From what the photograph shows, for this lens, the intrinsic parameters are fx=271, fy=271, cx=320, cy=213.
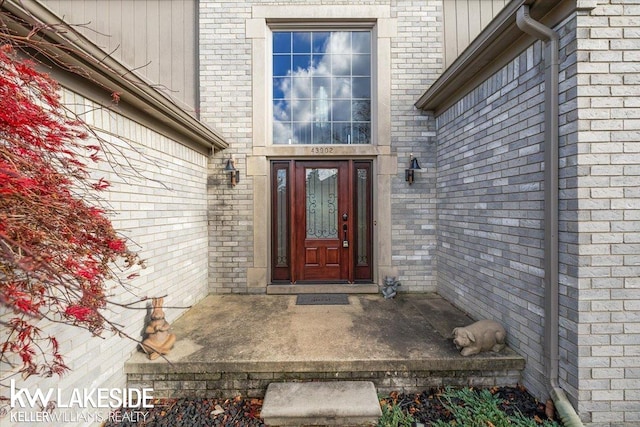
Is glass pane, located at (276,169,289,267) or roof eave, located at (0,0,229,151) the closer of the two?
roof eave, located at (0,0,229,151)

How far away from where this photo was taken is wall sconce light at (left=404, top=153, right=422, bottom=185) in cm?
408

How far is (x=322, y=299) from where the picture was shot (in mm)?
3908

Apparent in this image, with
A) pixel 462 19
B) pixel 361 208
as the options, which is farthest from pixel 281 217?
pixel 462 19

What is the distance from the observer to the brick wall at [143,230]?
2.01 metres

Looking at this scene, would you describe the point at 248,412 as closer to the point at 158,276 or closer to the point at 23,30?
the point at 158,276

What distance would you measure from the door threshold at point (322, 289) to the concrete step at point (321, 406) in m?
1.94

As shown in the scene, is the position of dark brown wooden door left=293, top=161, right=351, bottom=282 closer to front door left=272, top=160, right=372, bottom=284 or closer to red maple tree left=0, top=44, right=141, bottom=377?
front door left=272, top=160, right=372, bottom=284

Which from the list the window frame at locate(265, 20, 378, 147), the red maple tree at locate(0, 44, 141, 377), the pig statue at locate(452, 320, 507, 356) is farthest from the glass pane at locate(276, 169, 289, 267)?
the red maple tree at locate(0, 44, 141, 377)

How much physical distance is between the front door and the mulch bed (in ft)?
6.85

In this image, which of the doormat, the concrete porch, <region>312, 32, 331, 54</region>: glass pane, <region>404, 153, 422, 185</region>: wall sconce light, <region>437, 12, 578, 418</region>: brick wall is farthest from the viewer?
<region>312, 32, 331, 54</region>: glass pane

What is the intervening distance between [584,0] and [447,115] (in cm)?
193

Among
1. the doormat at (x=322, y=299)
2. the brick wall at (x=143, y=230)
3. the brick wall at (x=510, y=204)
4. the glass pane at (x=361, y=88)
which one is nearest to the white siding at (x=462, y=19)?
the glass pane at (x=361, y=88)

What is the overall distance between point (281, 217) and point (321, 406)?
9.15 ft

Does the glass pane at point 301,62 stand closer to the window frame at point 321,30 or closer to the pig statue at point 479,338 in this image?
the window frame at point 321,30
